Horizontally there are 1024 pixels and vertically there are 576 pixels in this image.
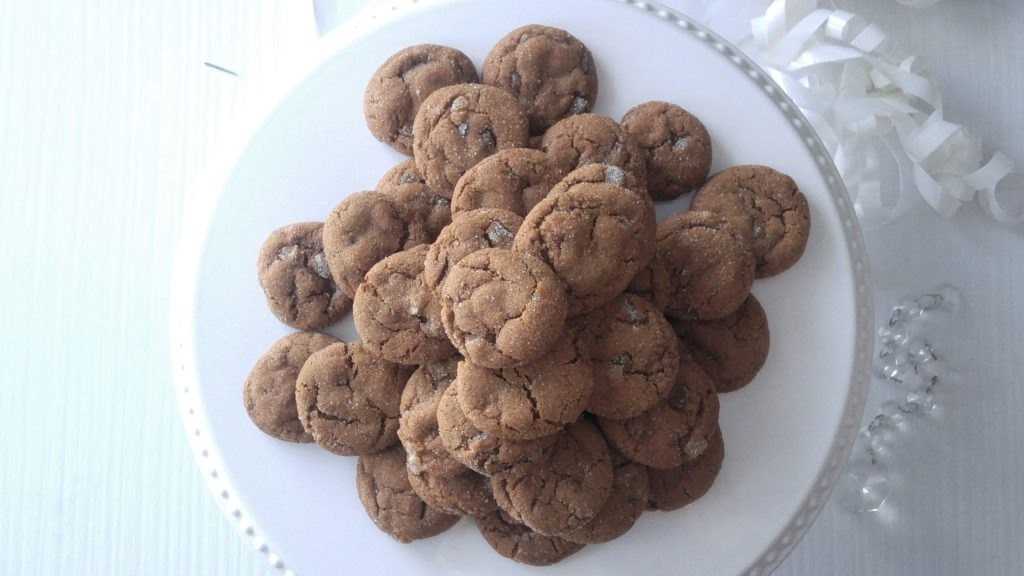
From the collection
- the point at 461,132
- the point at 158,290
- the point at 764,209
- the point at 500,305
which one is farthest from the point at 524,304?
the point at 158,290

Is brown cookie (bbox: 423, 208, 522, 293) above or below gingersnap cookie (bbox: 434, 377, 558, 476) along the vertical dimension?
above

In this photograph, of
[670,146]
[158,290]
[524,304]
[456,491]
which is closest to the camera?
[524,304]

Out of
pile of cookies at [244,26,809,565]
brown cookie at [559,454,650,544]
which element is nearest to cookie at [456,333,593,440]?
pile of cookies at [244,26,809,565]

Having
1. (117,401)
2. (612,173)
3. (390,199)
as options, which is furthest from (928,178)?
(117,401)

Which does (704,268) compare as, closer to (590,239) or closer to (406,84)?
(590,239)

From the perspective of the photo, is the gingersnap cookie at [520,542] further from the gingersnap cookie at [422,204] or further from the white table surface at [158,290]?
the white table surface at [158,290]

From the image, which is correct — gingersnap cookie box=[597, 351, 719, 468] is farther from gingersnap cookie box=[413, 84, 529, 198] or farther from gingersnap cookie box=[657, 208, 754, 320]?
gingersnap cookie box=[413, 84, 529, 198]
